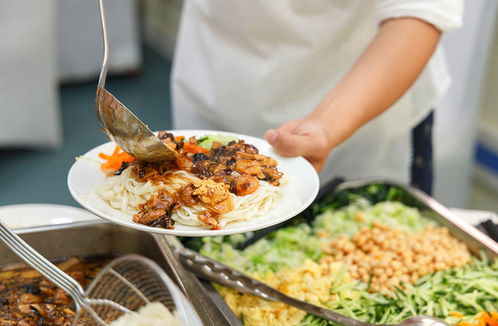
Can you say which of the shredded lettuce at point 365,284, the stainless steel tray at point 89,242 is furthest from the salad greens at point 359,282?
the stainless steel tray at point 89,242

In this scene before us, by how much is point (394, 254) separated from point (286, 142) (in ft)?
1.70

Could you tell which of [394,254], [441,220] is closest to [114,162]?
[394,254]

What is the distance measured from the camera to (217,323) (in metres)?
1.19

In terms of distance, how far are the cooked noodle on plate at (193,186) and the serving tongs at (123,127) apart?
45 millimetres

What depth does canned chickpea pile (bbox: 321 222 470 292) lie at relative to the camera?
149 centimetres

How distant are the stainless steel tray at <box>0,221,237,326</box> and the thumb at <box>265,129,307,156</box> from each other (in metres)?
0.38

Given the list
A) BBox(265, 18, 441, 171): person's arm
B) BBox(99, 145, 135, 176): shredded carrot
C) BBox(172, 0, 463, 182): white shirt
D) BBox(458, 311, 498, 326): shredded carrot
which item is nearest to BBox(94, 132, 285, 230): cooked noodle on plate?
BBox(99, 145, 135, 176): shredded carrot

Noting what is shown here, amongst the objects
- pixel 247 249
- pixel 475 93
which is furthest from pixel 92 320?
pixel 475 93

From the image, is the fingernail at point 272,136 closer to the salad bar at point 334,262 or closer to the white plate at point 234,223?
the white plate at point 234,223

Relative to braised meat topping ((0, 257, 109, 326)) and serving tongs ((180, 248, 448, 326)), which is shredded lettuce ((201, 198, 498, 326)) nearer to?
serving tongs ((180, 248, 448, 326))

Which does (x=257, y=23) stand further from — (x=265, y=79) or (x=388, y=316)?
(x=388, y=316)

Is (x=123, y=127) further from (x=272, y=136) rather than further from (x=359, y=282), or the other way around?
(x=359, y=282)

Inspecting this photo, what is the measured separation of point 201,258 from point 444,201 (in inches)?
92.5

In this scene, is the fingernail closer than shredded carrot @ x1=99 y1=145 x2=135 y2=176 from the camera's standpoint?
No
